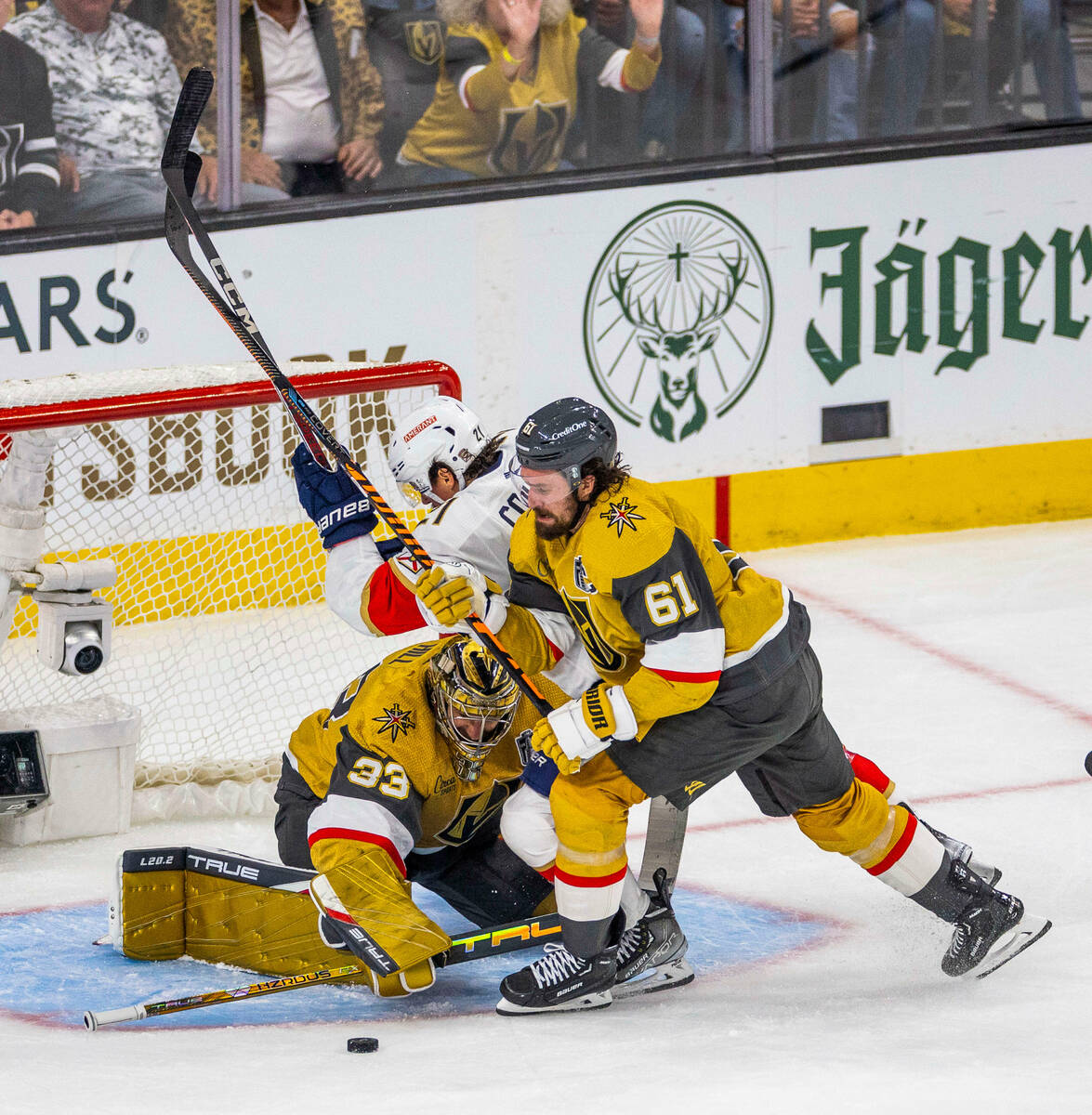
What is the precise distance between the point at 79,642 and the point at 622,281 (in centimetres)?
243

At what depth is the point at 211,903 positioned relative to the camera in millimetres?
3357

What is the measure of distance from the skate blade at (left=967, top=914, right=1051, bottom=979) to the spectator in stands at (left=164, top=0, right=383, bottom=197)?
300 cm

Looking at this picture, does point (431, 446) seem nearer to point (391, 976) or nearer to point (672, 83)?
point (391, 976)

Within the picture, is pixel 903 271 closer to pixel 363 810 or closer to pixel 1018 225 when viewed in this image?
pixel 1018 225

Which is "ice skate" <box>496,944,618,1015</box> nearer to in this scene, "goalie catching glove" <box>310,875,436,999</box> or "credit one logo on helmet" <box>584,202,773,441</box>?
"goalie catching glove" <box>310,875,436,999</box>

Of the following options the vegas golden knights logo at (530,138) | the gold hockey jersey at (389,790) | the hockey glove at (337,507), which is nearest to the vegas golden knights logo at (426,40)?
the vegas golden knights logo at (530,138)

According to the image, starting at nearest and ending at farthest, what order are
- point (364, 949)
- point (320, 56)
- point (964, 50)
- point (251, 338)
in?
point (364, 949), point (251, 338), point (320, 56), point (964, 50)

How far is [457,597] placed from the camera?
10.2 feet

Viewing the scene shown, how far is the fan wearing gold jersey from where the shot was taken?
121 inches

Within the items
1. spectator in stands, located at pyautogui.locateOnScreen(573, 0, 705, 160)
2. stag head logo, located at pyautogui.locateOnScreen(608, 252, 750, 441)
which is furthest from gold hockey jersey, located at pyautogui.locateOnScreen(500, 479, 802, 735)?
spectator in stands, located at pyautogui.locateOnScreen(573, 0, 705, 160)

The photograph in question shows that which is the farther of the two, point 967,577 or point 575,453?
point 967,577

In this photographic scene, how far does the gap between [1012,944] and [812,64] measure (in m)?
3.42

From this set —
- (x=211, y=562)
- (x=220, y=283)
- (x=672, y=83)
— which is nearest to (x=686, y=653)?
(x=220, y=283)

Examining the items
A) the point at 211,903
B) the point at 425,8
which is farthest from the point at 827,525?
the point at 211,903
